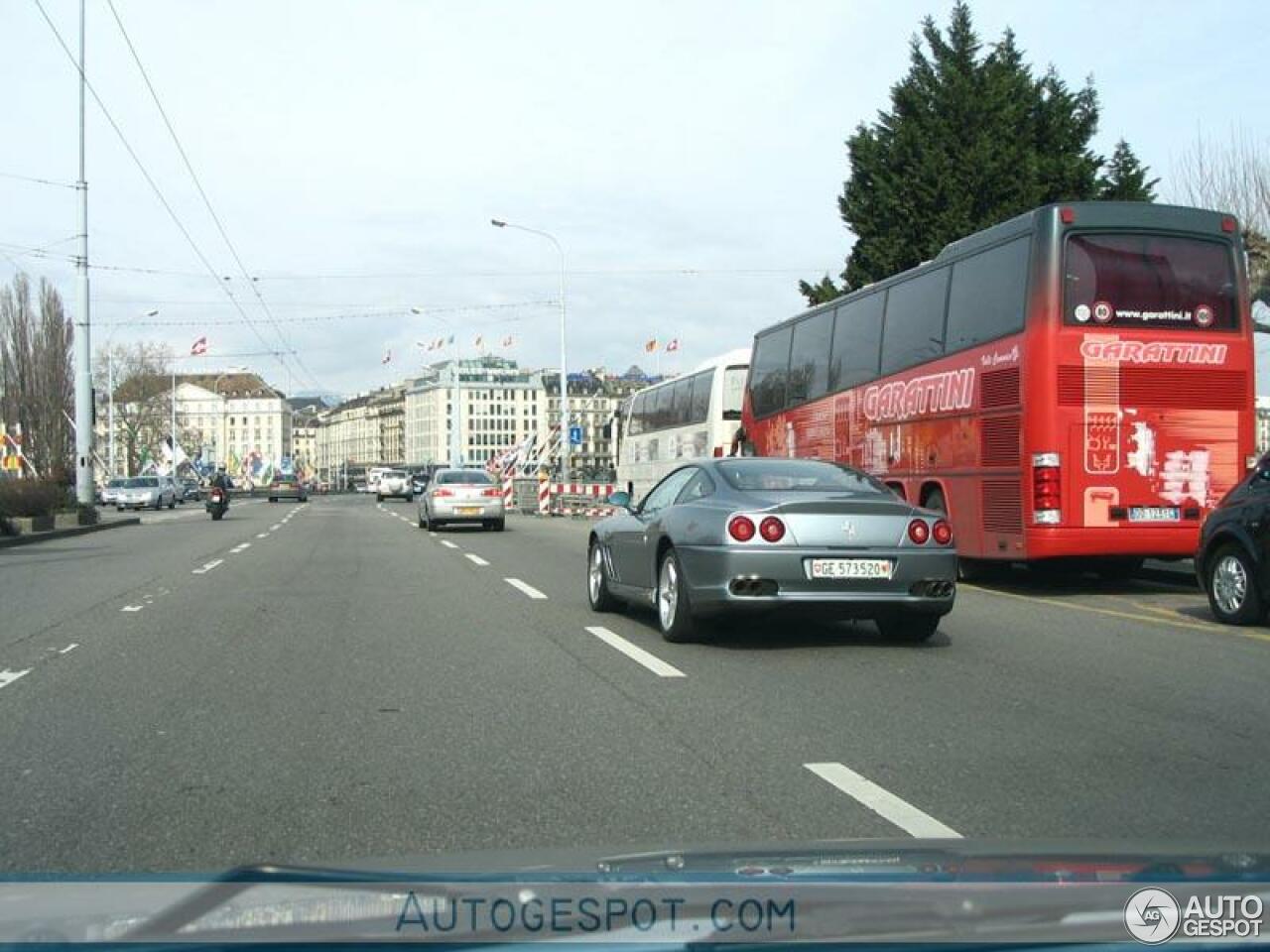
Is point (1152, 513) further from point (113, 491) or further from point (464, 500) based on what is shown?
point (113, 491)

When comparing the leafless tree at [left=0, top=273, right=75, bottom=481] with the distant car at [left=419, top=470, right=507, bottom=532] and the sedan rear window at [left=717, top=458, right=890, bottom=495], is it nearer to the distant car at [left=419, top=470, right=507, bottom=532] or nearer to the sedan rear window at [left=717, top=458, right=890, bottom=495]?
the distant car at [left=419, top=470, right=507, bottom=532]

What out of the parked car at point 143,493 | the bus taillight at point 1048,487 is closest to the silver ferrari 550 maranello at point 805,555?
the bus taillight at point 1048,487

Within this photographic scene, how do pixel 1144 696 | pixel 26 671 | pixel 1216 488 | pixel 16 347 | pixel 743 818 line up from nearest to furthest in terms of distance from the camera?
pixel 743 818, pixel 1144 696, pixel 26 671, pixel 1216 488, pixel 16 347

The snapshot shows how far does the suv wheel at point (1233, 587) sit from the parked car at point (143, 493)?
50.6m

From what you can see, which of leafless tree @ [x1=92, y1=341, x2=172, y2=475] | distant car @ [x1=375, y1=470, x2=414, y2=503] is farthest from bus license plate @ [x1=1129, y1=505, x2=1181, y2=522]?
leafless tree @ [x1=92, y1=341, x2=172, y2=475]

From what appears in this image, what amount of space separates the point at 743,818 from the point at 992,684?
3.52 meters

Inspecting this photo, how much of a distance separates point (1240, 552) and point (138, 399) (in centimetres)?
9727

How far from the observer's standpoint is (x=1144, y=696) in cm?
720

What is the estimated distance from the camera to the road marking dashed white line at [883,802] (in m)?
4.39

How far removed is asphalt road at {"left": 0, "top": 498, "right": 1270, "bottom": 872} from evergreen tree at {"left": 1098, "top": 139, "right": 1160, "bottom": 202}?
66.0ft

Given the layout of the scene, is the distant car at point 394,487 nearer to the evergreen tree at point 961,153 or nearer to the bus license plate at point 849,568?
the evergreen tree at point 961,153

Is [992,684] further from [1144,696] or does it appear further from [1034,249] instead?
[1034,249]

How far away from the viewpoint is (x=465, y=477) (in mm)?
29031

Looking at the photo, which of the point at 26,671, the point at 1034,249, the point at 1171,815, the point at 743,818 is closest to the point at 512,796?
the point at 743,818
